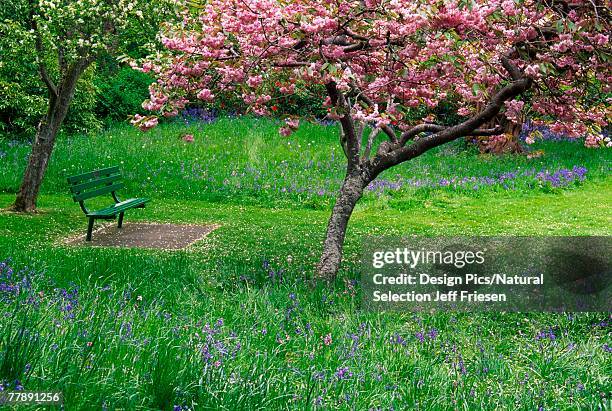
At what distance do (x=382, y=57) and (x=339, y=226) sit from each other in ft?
6.17

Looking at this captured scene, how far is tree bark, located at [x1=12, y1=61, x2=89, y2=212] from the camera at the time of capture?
468 inches

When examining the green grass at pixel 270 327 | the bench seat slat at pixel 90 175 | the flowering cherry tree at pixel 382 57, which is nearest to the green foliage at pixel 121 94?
the green grass at pixel 270 327

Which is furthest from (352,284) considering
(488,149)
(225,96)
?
→ (488,149)

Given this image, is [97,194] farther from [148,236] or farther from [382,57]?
[382,57]

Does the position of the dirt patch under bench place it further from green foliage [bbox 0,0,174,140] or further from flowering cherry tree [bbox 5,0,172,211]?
green foliage [bbox 0,0,174,140]

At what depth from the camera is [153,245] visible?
10.2 meters

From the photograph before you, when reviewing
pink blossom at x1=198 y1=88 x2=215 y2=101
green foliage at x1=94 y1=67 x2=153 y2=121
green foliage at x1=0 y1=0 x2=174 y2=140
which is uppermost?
green foliage at x1=0 y1=0 x2=174 y2=140

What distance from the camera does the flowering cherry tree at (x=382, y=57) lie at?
5.73 metres

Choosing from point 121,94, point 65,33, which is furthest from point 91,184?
point 121,94

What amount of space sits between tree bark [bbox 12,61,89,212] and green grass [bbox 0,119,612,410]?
0.41 metres

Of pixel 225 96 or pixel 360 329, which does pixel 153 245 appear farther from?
pixel 360 329

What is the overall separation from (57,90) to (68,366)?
922cm

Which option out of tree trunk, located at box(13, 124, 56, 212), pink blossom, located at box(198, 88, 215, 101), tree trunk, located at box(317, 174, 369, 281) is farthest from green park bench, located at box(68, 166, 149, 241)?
pink blossom, located at box(198, 88, 215, 101)

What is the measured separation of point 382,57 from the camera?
775cm
